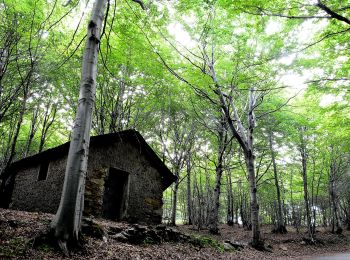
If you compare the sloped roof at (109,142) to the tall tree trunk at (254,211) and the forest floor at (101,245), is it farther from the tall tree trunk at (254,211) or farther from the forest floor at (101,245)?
the tall tree trunk at (254,211)

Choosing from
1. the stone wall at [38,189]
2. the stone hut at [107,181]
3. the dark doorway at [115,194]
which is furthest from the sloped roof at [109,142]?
the dark doorway at [115,194]

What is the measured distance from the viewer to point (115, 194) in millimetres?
10516

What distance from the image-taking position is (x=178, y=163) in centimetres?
1650

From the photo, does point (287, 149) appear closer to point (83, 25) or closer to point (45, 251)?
point (83, 25)

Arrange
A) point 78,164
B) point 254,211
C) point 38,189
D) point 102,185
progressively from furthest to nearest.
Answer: point 254,211 → point 38,189 → point 102,185 → point 78,164

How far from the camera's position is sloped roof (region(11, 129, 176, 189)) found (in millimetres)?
9471

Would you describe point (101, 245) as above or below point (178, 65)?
below

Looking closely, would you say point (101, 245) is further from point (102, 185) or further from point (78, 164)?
point (102, 185)

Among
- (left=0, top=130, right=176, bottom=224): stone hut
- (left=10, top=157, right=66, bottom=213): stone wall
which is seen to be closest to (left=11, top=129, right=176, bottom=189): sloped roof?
(left=0, top=130, right=176, bottom=224): stone hut

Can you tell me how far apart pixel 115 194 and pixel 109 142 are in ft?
7.61

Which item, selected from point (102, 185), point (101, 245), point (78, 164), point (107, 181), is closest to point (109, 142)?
point (107, 181)

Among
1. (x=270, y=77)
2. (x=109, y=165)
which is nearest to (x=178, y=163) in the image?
(x=109, y=165)

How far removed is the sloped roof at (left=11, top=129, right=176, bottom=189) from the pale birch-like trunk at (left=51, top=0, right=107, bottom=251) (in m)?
4.09

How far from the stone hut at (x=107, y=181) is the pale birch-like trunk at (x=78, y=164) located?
4.23 meters
